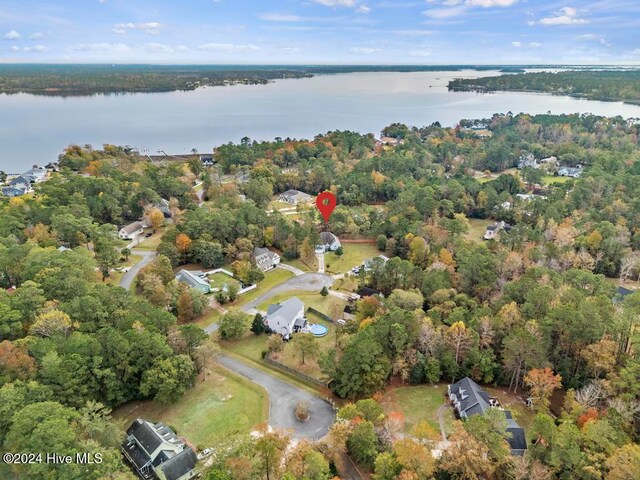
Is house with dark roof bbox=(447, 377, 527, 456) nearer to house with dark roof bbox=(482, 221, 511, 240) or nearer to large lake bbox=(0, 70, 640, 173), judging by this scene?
house with dark roof bbox=(482, 221, 511, 240)

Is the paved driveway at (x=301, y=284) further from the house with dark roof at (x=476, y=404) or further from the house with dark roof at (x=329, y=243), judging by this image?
the house with dark roof at (x=476, y=404)

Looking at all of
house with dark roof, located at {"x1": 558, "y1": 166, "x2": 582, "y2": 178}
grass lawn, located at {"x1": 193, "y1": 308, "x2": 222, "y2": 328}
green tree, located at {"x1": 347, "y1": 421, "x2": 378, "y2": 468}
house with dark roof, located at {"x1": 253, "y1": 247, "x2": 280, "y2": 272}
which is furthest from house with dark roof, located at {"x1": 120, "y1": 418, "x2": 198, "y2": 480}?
house with dark roof, located at {"x1": 558, "y1": 166, "x2": 582, "y2": 178}

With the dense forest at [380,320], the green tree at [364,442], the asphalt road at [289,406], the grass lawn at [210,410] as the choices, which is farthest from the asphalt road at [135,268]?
the green tree at [364,442]

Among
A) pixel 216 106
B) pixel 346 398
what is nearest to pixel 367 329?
pixel 346 398

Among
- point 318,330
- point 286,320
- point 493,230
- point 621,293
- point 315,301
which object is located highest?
point 493,230

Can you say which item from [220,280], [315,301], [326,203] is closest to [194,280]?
[220,280]

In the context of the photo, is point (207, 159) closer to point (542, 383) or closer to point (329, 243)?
point (329, 243)
